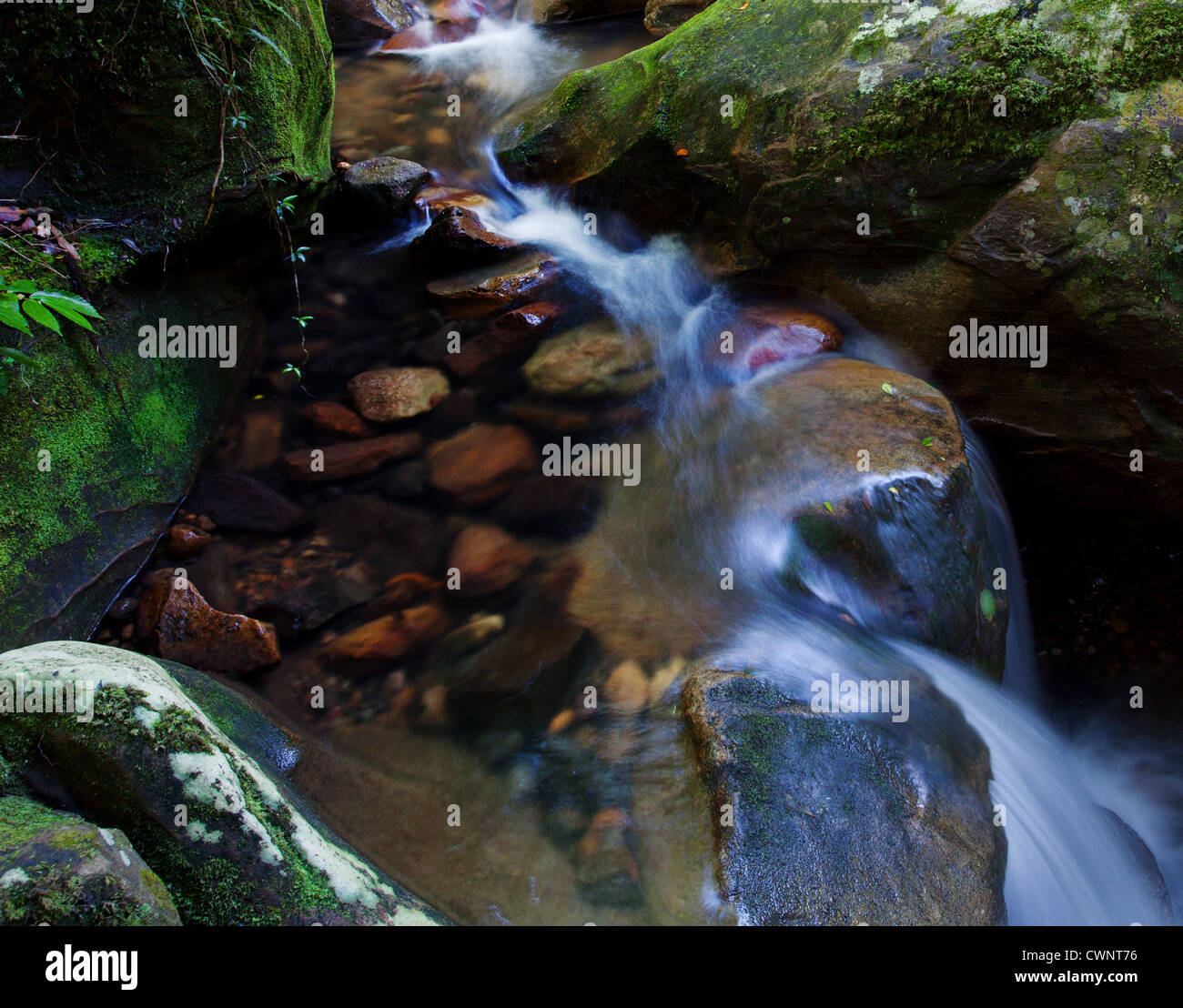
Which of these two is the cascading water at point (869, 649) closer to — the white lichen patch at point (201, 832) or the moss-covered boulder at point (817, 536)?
the moss-covered boulder at point (817, 536)

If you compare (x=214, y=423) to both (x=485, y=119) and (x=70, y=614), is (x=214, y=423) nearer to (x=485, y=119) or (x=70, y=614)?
(x=70, y=614)

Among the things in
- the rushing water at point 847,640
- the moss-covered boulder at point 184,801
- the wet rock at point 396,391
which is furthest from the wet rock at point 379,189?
the moss-covered boulder at point 184,801

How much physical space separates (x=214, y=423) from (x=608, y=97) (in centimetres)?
405

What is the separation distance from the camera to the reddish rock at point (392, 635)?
376 cm

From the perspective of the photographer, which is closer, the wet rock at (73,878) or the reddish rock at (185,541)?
the wet rock at (73,878)

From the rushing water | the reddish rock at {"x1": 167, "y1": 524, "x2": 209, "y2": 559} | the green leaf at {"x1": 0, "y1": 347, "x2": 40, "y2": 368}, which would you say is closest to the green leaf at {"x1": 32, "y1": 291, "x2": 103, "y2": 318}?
the green leaf at {"x1": 0, "y1": 347, "x2": 40, "y2": 368}

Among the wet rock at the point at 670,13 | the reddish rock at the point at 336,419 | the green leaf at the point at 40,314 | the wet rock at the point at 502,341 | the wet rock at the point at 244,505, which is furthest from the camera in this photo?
the wet rock at the point at 670,13

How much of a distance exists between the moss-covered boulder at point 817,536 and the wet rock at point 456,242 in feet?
8.71

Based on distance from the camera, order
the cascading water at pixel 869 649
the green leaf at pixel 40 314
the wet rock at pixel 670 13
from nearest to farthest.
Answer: the green leaf at pixel 40 314
the cascading water at pixel 869 649
the wet rock at pixel 670 13

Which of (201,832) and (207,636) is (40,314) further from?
(201,832)

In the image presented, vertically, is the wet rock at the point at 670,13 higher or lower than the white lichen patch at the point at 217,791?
higher

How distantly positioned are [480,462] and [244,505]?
4.72 feet

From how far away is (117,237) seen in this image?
164 inches

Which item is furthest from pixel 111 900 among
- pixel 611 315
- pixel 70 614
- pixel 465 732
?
pixel 611 315
